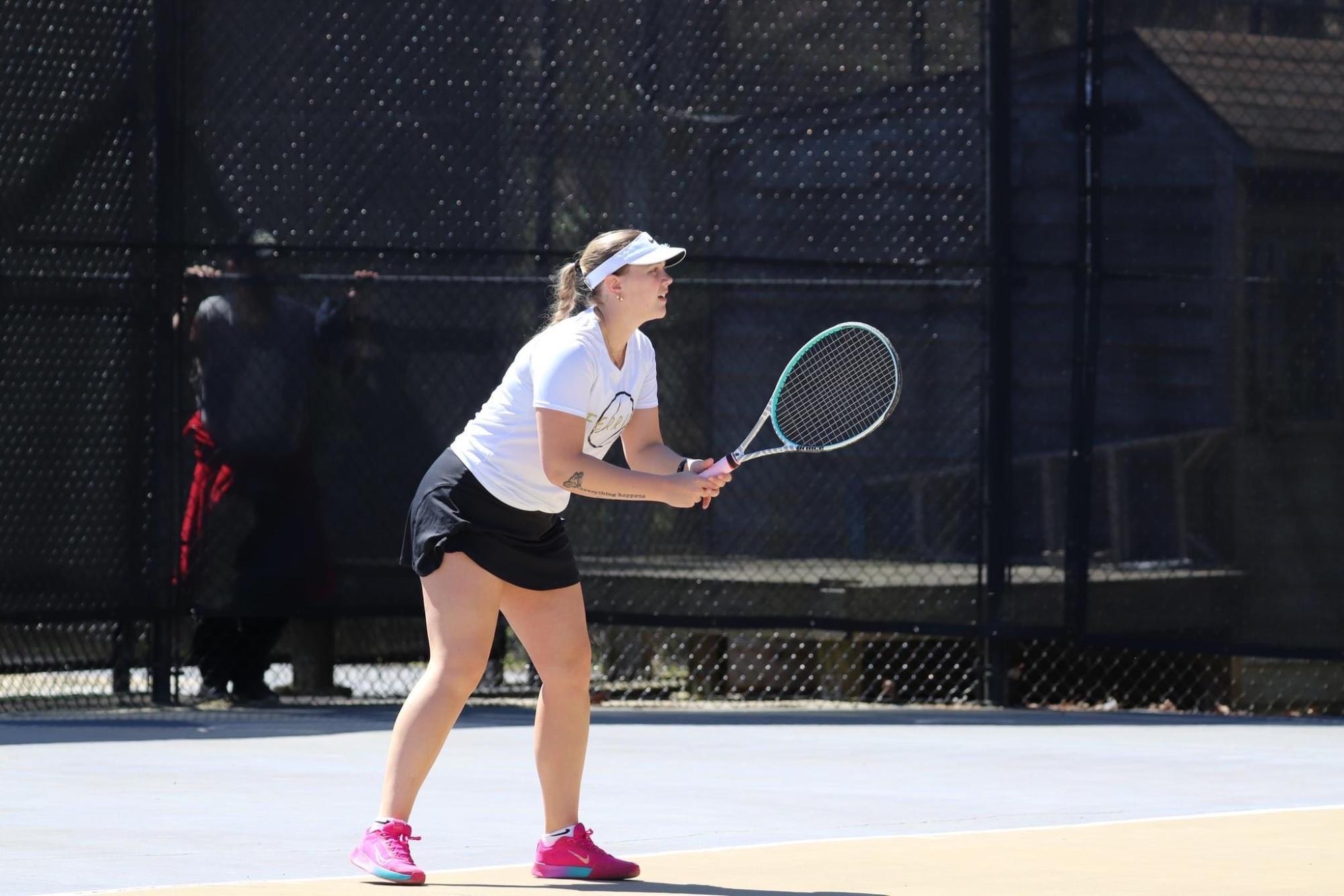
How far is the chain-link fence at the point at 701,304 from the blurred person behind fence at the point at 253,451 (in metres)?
0.02

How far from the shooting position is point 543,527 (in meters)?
5.09

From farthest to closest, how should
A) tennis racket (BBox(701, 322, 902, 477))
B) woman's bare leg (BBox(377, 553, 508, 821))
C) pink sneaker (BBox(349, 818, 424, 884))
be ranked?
1. tennis racket (BBox(701, 322, 902, 477))
2. woman's bare leg (BBox(377, 553, 508, 821))
3. pink sneaker (BBox(349, 818, 424, 884))

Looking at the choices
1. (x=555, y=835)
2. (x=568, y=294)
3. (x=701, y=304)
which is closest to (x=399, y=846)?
(x=555, y=835)

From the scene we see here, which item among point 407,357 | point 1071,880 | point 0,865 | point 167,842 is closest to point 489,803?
point 167,842

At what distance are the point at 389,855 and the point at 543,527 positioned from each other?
0.86 metres

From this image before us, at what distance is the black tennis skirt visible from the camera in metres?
5.01

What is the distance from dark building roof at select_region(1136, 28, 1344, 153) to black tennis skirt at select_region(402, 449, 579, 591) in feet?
16.7

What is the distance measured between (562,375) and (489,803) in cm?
204

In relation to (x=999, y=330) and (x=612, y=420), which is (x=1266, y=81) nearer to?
(x=999, y=330)

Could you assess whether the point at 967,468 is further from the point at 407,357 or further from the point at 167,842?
the point at 167,842

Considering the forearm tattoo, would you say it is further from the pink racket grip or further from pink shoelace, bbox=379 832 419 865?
pink shoelace, bbox=379 832 419 865

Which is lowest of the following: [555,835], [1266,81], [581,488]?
[555,835]

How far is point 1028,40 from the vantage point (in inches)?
362

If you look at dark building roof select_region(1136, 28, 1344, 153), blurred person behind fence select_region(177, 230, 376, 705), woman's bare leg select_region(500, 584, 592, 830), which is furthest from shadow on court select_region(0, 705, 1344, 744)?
woman's bare leg select_region(500, 584, 592, 830)
